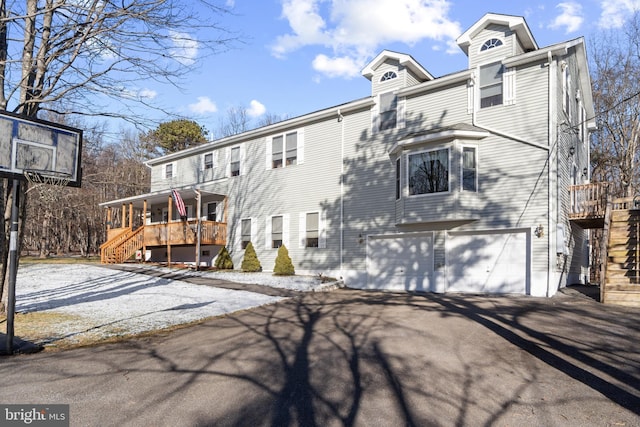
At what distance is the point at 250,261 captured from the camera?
17906mm

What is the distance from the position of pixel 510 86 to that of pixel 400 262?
696 centimetres

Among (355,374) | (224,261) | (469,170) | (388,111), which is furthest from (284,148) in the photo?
(355,374)

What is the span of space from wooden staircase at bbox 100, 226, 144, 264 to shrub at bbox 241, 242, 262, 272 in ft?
23.8

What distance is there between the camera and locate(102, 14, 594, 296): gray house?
1246cm

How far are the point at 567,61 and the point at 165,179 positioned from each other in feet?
69.5

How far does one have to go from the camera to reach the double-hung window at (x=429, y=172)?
13406mm

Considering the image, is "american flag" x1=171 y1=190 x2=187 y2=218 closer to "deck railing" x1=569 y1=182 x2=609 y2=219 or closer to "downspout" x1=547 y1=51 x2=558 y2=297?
"downspout" x1=547 y1=51 x2=558 y2=297

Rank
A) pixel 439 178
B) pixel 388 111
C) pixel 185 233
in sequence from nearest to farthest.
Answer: pixel 439 178 → pixel 388 111 → pixel 185 233

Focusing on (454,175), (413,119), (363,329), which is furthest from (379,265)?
(363,329)

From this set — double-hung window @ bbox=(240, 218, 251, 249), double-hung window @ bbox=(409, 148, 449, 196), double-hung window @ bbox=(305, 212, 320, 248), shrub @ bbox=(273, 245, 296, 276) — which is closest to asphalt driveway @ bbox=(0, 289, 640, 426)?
double-hung window @ bbox=(409, 148, 449, 196)

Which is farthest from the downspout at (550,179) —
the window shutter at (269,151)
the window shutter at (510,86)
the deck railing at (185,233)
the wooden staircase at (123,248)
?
the wooden staircase at (123,248)

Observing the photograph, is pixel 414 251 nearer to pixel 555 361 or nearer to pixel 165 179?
pixel 555 361

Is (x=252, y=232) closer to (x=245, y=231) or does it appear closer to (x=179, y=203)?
(x=245, y=231)

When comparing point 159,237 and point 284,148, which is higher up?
point 284,148
